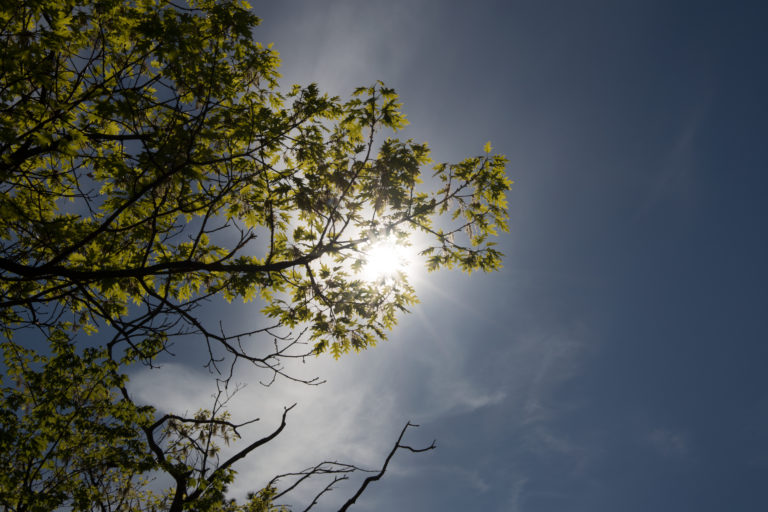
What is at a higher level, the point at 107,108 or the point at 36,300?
the point at 107,108

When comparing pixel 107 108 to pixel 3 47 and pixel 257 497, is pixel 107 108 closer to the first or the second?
pixel 3 47

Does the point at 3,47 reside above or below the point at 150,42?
below

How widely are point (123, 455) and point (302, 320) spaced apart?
7.14 m

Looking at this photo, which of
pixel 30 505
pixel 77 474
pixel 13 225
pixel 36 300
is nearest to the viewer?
pixel 36 300

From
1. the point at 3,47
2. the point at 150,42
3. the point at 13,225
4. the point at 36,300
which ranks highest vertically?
the point at 150,42

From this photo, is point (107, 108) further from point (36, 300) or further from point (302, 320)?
point (302, 320)

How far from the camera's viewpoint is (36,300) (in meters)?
5.17

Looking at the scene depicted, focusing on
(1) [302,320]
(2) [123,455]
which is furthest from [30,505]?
(1) [302,320]

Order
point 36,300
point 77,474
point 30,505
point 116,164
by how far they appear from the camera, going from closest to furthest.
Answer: point 36,300 → point 116,164 → point 30,505 → point 77,474

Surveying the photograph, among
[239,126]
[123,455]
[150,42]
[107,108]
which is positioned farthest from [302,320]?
[123,455]

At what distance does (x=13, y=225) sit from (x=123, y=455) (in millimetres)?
7129

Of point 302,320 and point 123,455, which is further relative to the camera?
point 123,455

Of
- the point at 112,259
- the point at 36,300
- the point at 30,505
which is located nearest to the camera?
the point at 36,300

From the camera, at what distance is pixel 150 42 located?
19.0ft
